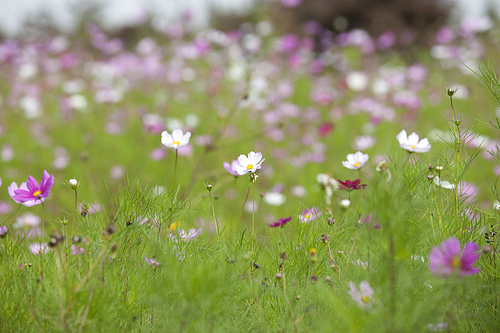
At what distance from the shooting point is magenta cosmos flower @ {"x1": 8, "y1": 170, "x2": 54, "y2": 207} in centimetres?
78

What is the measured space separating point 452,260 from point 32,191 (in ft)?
2.81

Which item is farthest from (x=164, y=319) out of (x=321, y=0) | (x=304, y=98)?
(x=321, y=0)

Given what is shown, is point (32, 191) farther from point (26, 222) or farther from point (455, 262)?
point (455, 262)

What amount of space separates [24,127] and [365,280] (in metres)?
4.17

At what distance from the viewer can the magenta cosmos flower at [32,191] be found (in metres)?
0.78

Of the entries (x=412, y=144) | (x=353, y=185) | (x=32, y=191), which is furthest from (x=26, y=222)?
(x=412, y=144)

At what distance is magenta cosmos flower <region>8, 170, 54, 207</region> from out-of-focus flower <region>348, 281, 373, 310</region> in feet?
2.11

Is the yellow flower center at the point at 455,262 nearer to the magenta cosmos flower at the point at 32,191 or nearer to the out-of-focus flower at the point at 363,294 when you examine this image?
the out-of-focus flower at the point at 363,294

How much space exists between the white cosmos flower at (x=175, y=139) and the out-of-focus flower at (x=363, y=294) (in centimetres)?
55

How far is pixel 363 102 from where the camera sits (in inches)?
133

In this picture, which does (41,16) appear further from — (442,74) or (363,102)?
(442,74)

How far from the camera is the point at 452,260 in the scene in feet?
1.85

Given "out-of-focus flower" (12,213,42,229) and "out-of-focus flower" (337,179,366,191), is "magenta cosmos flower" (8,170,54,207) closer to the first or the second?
"out-of-focus flower" (12,213,42,229)

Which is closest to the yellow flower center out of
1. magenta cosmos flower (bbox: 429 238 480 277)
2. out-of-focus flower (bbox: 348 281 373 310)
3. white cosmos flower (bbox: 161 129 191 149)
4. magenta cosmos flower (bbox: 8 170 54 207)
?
magenta cosmos flower (bbox: 429 238 480 277)
